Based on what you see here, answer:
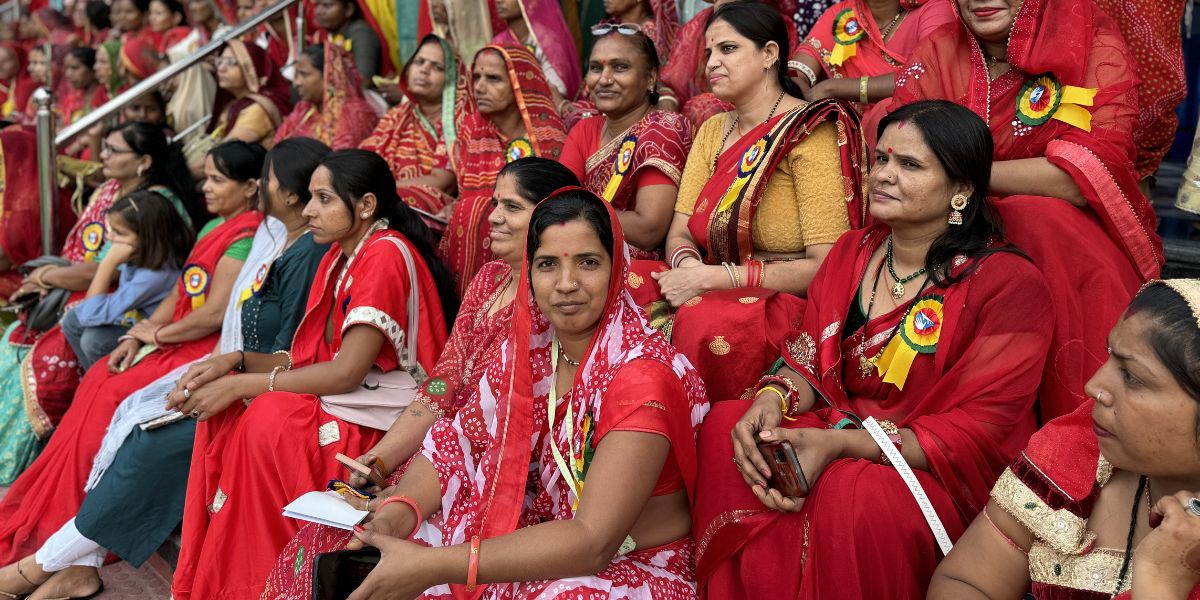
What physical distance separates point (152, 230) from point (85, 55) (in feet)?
14.8

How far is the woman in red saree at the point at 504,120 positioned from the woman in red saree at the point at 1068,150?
203 cm

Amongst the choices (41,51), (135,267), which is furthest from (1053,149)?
(41,51)

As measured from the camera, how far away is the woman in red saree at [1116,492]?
1.49 metres

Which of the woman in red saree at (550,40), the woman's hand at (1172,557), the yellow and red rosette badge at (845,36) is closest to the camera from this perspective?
the woman's hand at (1172,557)

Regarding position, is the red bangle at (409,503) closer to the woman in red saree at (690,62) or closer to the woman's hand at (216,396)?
the woman's hand at (216,396)

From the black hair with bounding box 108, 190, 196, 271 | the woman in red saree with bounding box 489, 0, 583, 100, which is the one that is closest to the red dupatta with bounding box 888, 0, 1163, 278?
the woman in red saree with bounding box 489, 0, 583, 100

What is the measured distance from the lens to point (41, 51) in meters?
9.08

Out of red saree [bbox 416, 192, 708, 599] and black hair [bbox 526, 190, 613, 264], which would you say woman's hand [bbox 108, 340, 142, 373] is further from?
black hair [bbox 526, 190, 613, 264]

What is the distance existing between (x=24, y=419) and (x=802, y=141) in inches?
154

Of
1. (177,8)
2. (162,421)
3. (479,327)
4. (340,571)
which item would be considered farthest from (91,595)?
(177,8)

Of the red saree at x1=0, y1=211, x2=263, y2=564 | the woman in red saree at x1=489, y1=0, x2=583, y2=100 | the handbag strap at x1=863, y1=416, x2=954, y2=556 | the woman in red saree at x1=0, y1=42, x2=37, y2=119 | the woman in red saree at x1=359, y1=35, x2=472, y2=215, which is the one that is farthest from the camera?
the woman in red saree at x1=0, y1=42, x2=37, y2=119

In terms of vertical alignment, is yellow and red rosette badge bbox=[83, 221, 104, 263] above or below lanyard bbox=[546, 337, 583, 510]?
below

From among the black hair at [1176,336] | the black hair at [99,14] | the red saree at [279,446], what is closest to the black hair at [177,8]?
the black hair at [99,14]

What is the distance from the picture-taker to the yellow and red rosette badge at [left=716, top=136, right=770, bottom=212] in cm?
311
